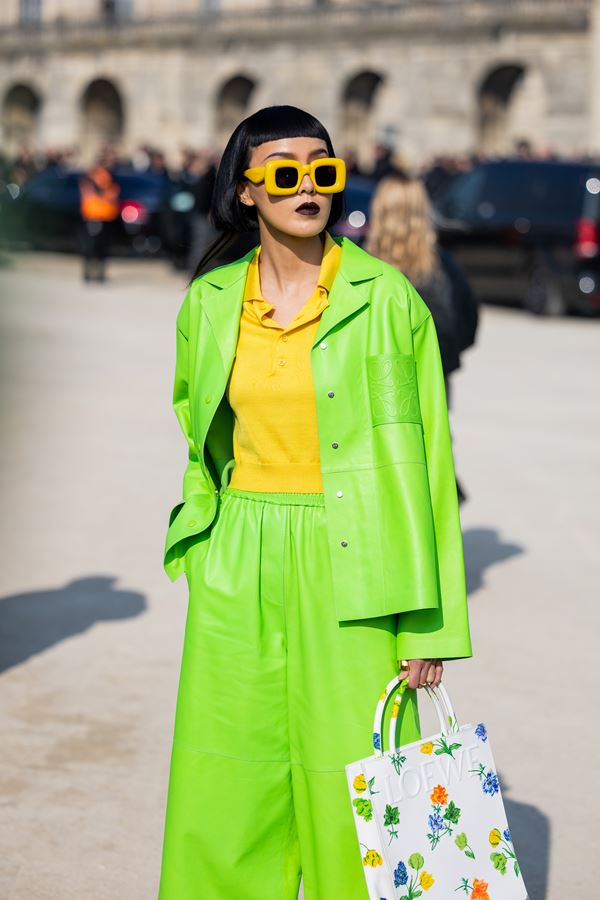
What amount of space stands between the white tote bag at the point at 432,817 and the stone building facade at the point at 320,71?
35.0m

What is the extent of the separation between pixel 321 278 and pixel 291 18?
43.9 meters

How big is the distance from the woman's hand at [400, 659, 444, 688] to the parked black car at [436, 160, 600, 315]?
13740 millimetres

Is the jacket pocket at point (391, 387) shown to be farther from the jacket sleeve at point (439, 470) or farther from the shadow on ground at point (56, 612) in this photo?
the shadow on ground at point (56, 612)

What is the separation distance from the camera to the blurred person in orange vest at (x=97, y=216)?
19281 millimetres

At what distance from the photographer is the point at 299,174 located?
2928 millimetres

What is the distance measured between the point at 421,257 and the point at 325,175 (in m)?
3.16

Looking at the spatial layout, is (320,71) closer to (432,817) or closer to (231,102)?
(231,102)

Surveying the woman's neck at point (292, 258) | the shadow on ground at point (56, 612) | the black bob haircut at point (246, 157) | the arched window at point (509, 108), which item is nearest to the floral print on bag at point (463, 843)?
the woman's neck at point (292, 258)

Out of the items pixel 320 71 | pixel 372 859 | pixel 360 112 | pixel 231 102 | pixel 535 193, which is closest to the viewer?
pixel 372 859

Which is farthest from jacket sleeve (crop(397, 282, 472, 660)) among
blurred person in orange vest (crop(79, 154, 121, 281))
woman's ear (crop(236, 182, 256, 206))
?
blurred person in orange vest (crop(79, 154, 121, 281))

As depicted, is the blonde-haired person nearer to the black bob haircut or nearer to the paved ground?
the paved ground

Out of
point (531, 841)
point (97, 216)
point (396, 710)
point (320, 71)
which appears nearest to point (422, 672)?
point (396, 710)

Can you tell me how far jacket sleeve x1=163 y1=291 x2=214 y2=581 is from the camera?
3111 mm

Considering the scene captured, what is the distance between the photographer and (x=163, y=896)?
305cm
